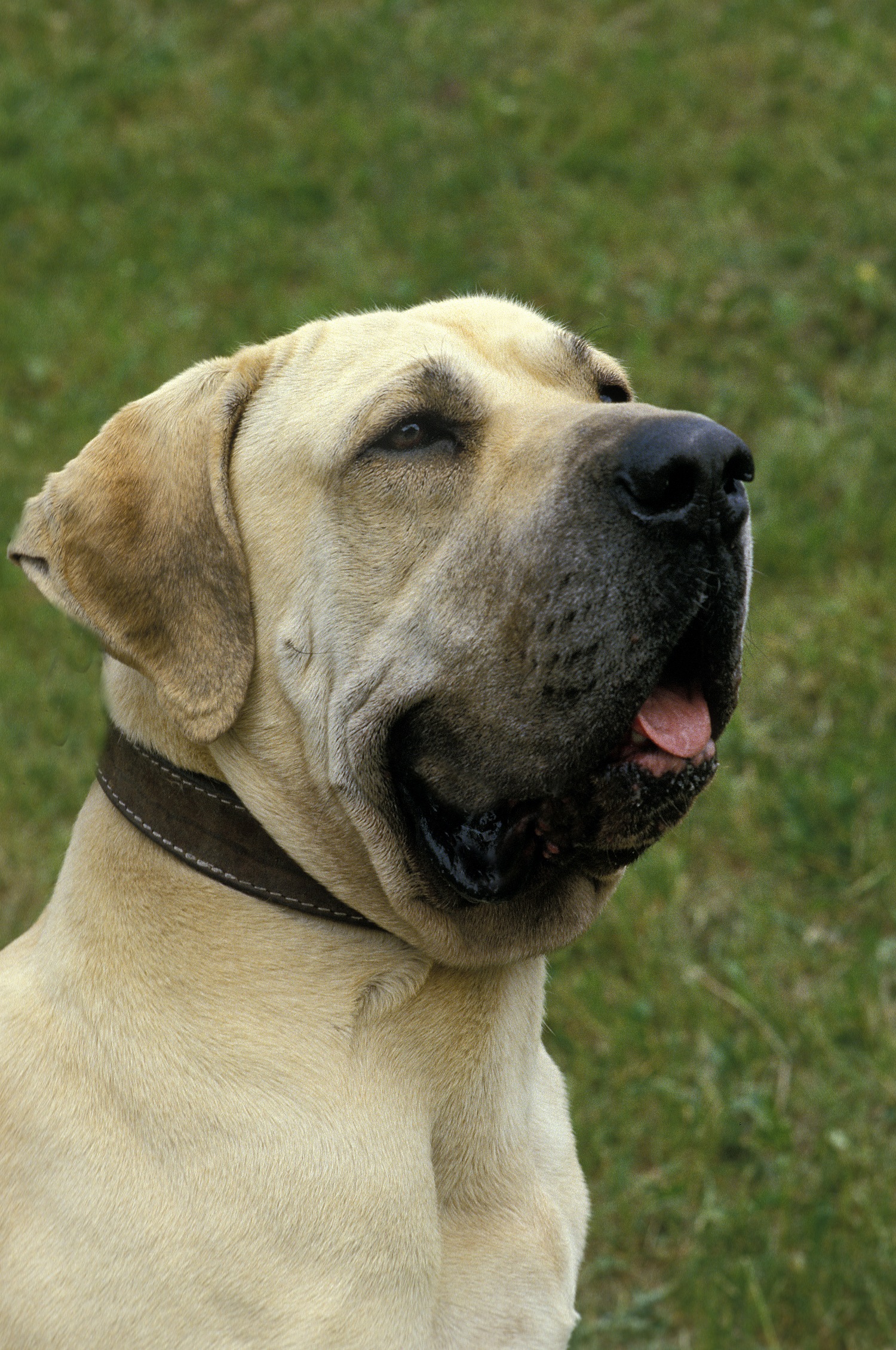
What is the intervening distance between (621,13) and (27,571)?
26.3ft

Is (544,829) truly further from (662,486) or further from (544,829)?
(662,486)

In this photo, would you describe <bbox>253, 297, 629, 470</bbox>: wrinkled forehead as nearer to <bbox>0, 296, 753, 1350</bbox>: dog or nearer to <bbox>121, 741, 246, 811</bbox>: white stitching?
<bbox>0, 296, 753, 1350</bbox>: dog

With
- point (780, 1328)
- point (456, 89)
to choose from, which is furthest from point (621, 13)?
point (780, 1328)

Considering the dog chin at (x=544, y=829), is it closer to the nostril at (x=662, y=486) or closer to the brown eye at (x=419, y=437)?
the nostril at (x=662, y=486)

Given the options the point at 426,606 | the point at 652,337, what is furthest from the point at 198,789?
the point at 652,337

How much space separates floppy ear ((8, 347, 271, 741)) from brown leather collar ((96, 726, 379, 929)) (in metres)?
0.14

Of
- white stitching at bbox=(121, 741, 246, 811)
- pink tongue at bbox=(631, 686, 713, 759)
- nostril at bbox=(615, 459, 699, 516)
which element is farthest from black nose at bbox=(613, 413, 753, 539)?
white stitching at bbox=(121, 741, 246, 811)

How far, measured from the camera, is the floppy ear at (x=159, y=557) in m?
2.90

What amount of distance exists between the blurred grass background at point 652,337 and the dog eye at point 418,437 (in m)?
1.22

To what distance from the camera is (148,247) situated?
8758 mm

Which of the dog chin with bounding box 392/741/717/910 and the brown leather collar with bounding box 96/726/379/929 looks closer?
the dog chin with bounding box 392/741/717/910

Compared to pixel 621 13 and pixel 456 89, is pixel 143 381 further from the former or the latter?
pixel 621 13

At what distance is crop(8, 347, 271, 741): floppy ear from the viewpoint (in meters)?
2.90

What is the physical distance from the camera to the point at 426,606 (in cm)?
282
